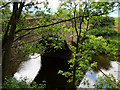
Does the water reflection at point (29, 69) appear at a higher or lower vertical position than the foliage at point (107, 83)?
lower

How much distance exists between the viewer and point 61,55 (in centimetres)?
733

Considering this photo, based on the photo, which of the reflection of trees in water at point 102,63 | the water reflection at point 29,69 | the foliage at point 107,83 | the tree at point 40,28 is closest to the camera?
the tree at point 40,28

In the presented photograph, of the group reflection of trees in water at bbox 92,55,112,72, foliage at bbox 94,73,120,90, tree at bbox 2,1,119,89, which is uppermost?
tree at bbox 2,1,119,89

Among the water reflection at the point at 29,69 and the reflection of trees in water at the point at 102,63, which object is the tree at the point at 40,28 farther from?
the reflection of trees in water at the point at 102,63

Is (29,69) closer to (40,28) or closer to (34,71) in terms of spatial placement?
(34,71)

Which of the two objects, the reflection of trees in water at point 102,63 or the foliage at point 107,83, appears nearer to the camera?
the foliage at point 107,83

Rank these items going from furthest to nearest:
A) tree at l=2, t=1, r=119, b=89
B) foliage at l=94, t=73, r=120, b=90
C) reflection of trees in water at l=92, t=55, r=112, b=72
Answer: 1. reflection of trees in water at l=92, t=55, r=112, b=72
2. foliage at l=94, t=73, r=120, b=90
3. tree at l=2, t=1, r=119, b=89

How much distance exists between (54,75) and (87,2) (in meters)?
4.48

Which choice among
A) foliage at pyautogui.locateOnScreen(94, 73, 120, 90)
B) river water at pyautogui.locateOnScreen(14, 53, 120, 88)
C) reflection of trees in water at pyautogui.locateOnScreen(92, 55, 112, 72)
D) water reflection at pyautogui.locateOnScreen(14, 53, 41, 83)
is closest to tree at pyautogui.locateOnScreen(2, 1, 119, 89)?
foliage at pyautogui.locateOnScreen(94, 73, 120, 90)

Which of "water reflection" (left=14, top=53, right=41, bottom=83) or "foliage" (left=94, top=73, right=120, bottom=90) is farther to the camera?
"water reflection" (left=14, top=53, right=41, bottom=83)

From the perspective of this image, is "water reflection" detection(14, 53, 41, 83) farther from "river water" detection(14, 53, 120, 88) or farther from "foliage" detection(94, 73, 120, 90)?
"foliage" detection(94, 73, 120, 90)

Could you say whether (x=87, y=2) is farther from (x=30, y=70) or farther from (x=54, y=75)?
(x=30, y=70)

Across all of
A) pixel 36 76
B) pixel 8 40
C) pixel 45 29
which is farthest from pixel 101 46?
pixel 36 76

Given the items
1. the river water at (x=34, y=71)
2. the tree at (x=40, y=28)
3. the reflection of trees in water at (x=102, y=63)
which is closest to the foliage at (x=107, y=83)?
the tree at (x=40, y=28)
